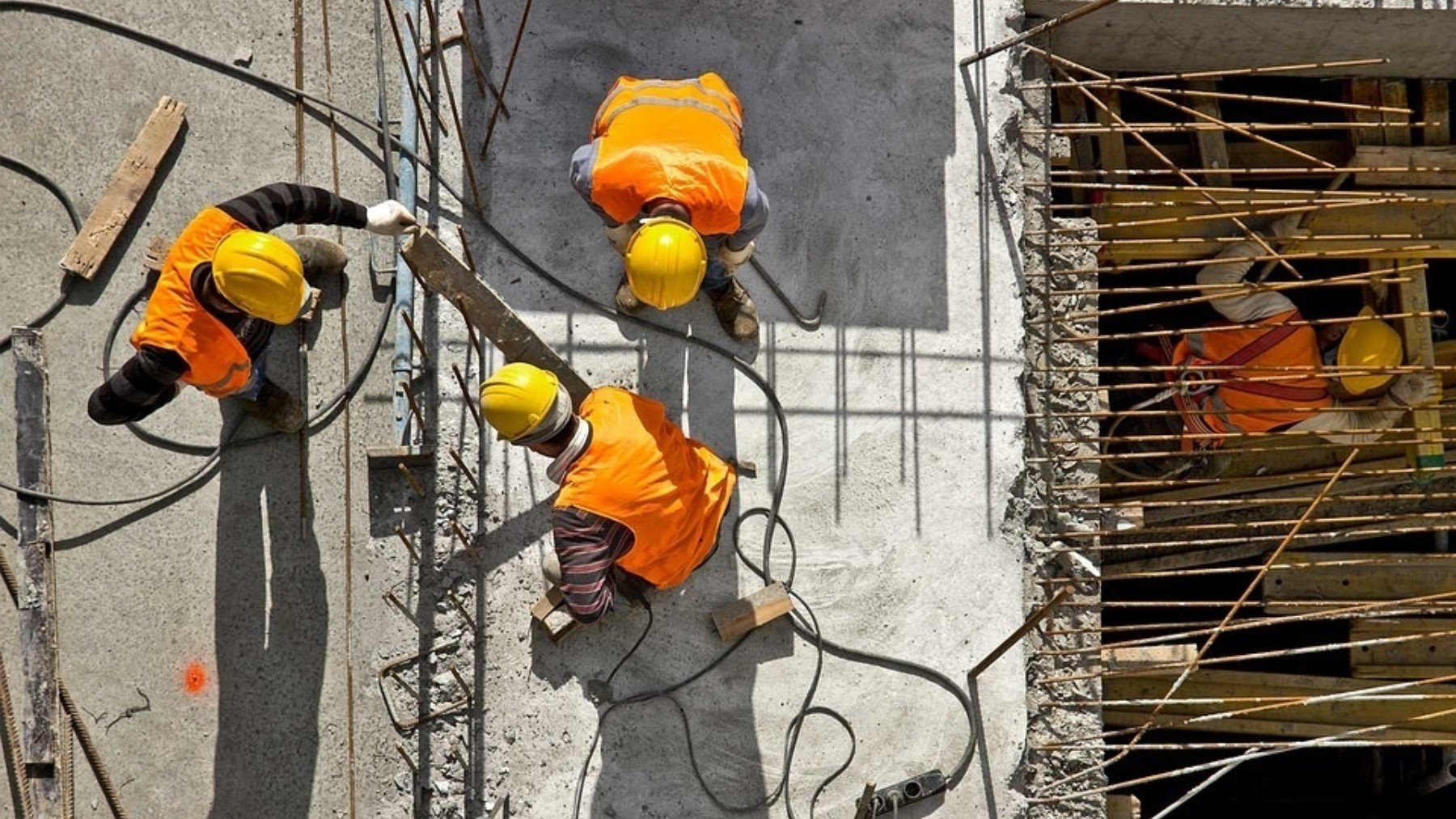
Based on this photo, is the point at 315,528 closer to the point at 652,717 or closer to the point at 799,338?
→ the point at 652,717

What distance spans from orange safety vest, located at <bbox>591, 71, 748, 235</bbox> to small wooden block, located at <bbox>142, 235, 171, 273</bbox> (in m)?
2.60

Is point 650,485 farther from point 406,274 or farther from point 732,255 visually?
point 406,274

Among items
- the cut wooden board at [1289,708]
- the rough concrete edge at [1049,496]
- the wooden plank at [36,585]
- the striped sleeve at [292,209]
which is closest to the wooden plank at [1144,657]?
the rough concrete edge at [1049,496]

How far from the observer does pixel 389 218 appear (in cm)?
505

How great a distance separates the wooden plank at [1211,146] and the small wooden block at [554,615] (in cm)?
438

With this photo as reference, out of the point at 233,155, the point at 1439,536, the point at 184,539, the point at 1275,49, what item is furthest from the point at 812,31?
the point at 1439,536

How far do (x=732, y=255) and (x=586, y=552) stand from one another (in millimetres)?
1555

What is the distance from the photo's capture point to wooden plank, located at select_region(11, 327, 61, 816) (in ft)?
16.9

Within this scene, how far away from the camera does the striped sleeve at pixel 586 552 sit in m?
4.96

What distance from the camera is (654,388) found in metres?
5.98

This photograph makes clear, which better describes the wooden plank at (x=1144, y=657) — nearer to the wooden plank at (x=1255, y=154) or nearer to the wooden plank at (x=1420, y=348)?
the wooden plank at (x=1420, y=348)

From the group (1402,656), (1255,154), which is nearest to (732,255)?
(1255,154)

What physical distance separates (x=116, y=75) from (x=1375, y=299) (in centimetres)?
731

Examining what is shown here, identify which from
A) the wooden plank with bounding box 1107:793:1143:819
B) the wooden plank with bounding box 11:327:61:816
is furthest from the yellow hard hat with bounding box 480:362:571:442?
the wooden plank with bounding box 1107:793:1143:819
